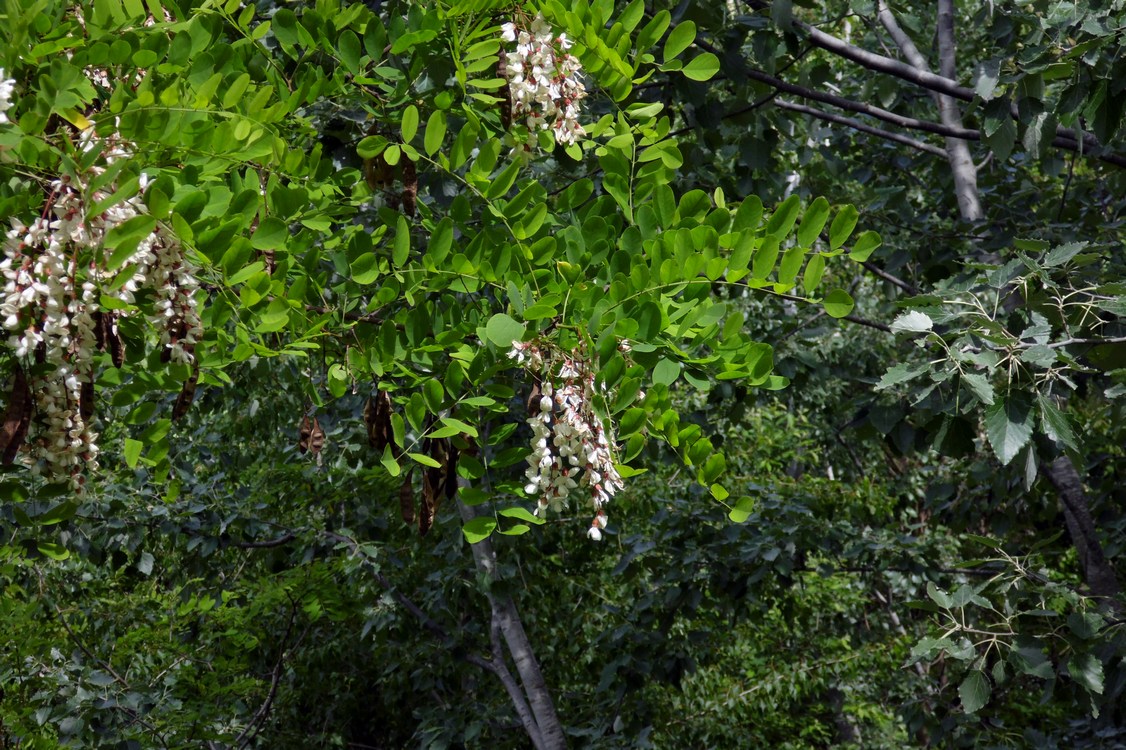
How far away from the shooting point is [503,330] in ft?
4.88

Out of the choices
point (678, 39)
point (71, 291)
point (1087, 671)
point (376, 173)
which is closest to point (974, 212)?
point (1087, 671)

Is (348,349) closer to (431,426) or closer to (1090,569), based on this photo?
(431,426)

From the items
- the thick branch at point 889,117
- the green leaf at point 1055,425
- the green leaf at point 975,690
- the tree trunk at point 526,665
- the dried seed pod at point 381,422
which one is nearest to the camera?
the dried seed pod at point 381,422

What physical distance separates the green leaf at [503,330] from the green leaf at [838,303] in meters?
0.47

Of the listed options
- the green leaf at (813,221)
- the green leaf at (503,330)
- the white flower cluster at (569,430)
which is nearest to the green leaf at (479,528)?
the white flower cluster at (569,430)

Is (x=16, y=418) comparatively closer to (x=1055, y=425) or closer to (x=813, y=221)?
(x=813, y=221)

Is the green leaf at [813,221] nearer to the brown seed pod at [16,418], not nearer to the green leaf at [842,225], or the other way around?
the green leaf at [842,225]

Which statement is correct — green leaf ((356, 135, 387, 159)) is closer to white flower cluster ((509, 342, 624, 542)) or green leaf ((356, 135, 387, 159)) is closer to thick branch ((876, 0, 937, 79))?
white flower cluster ((509, 342, 624, 542))

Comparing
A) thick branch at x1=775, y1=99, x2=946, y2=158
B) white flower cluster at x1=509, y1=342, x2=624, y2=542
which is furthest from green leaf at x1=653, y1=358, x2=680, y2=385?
thick branch at x1=775, y1=99, x2=946, y2=158

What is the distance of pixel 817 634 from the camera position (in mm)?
7691

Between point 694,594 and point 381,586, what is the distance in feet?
6.13

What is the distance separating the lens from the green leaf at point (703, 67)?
185 cm

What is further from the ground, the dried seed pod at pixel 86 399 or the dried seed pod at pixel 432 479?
the dried seed pod at pixel 86 399

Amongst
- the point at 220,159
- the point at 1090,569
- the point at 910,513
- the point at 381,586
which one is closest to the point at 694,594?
the point at 1090,569
